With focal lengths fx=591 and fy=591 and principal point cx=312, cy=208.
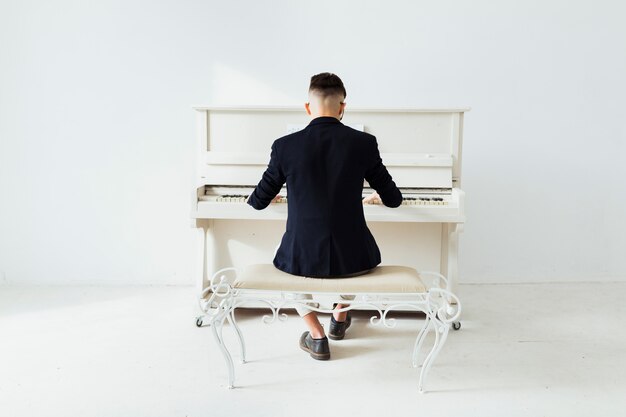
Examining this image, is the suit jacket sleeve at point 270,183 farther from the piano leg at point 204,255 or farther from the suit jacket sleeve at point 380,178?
the piano leg at point 204,255

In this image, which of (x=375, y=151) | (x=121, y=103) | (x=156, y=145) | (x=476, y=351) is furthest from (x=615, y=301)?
(x=121, y=103)

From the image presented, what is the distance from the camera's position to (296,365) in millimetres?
2432

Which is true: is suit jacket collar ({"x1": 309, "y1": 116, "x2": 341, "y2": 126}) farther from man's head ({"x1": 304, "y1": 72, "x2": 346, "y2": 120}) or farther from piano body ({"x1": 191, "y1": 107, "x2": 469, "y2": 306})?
piano body ({"x1": 191, "y1": 107, "x2": 469, "y2": 306})

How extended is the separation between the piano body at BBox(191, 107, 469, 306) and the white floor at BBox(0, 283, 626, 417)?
35cm

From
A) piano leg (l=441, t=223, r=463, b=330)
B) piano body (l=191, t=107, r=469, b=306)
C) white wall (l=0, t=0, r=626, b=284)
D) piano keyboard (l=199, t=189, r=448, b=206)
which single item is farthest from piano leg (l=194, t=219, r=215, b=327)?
piano leg (l=441, t=223, r=463, b=330)

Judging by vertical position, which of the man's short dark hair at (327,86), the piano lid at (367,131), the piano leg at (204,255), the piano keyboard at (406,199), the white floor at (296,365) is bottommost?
the white floor at (296,365)

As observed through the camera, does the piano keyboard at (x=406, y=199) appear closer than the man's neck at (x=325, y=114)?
Answer: No

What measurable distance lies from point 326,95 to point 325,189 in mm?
343

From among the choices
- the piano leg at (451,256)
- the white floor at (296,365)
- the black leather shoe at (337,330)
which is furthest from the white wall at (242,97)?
Result: the black leather shoe at (337,330)

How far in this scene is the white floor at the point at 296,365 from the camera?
2.06 m

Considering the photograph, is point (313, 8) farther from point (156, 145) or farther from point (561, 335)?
point (561, 335)

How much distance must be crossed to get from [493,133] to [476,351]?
1.61 m

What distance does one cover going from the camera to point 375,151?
2174 mm

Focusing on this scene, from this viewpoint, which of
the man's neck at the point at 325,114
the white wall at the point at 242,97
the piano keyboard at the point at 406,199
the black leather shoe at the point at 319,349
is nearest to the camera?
the man's neck at the point at 325,114
